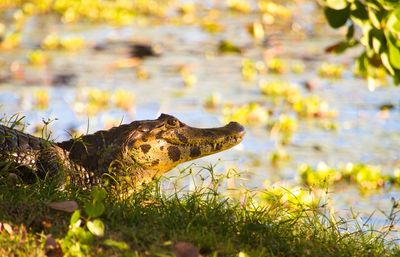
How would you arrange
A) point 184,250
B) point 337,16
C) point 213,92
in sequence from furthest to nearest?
point 213,92
point 337,16
point 184,250

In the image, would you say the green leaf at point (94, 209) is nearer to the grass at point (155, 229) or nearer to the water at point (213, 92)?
the grass at point (155, 229)

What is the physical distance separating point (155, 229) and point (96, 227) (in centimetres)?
39

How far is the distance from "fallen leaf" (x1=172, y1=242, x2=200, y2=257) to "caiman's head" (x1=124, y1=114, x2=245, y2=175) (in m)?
1.42

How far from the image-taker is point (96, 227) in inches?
145

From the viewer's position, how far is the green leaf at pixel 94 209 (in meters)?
3.83

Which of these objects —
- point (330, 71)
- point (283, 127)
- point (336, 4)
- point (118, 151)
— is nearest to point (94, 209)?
point (118, 151)

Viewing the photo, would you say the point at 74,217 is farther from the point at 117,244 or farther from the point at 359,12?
the point at 359,12

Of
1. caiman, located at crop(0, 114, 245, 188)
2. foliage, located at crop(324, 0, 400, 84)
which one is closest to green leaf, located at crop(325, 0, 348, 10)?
foliage, located at crop(324, 0, 400, 84)

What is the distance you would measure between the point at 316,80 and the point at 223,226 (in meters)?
8.12

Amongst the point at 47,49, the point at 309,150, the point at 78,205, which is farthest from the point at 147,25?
the point at 78,205

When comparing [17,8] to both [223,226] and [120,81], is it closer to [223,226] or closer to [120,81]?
[120,81]

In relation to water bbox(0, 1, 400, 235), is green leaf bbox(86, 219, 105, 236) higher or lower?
higher

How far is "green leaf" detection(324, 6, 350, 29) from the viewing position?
560cm

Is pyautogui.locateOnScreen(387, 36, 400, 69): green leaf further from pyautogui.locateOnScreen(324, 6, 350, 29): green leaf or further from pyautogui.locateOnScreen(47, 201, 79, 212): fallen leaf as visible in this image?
pyautogui.locateOnScreen(47, 201, 79, 212): fallen leaf
